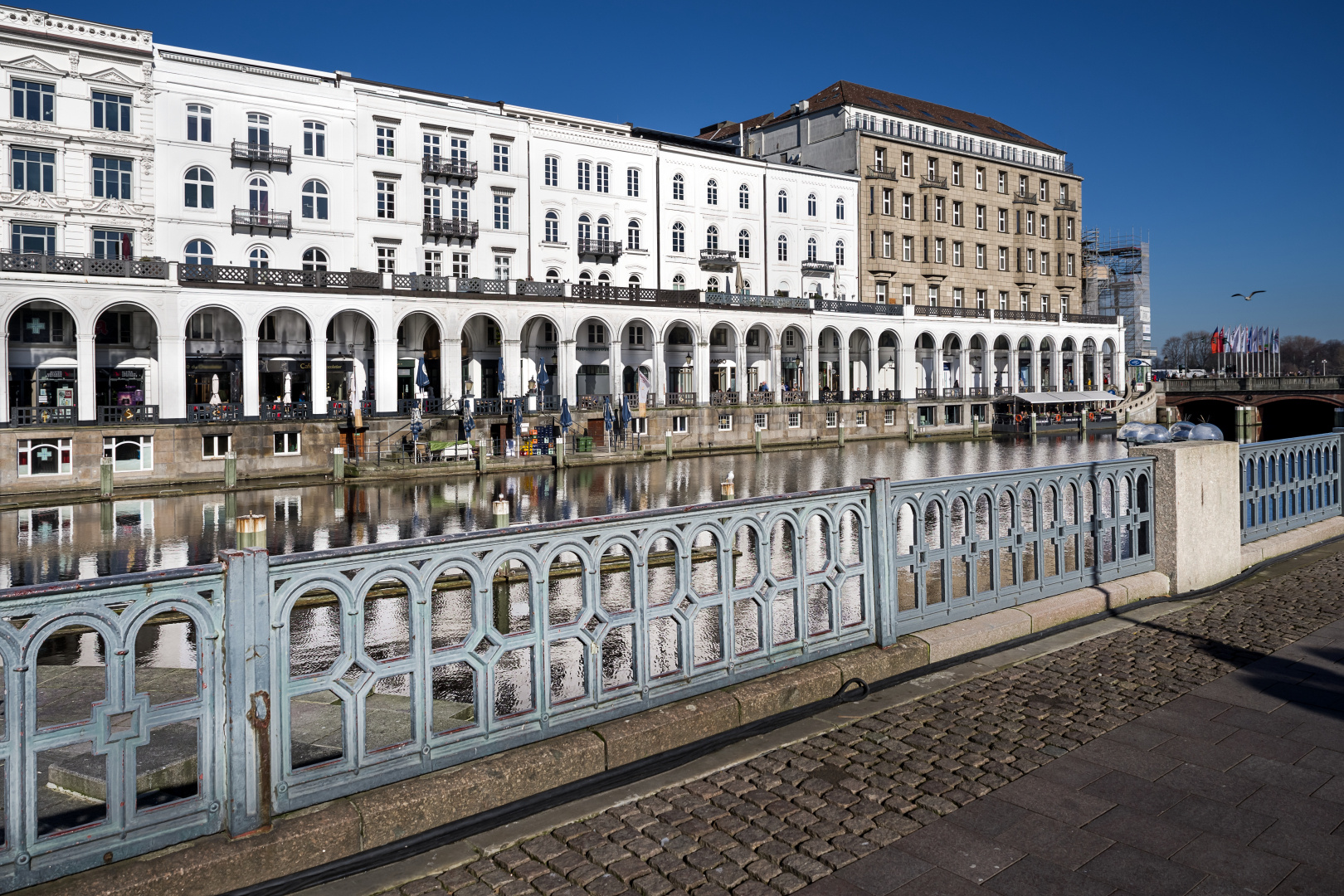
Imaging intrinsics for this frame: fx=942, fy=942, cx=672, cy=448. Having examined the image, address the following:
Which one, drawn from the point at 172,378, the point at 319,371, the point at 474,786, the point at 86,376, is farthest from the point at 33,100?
the point at 474,786

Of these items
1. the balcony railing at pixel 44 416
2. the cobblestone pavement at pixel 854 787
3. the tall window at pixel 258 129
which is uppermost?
the tall window at pixel 258 129

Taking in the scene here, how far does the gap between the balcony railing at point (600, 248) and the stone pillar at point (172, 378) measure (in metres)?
23.6

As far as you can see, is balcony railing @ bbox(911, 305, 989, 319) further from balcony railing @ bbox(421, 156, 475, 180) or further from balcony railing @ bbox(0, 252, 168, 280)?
balcony railing @ bbox(0, 252, 168, 280)

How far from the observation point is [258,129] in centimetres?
4628

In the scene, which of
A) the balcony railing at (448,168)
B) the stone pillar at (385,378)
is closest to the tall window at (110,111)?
the balcony railing at (448,168)

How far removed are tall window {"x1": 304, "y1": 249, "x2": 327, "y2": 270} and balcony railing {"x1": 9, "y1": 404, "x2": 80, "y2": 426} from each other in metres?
13.6

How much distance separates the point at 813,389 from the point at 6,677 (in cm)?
5883

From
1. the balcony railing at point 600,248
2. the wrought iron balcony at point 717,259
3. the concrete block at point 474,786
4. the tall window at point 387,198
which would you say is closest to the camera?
the concrete block at point 474,786

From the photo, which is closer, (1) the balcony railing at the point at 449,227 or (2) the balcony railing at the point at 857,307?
(1) the balcony railing at the point at 449,227

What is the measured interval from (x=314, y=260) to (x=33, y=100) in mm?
13082

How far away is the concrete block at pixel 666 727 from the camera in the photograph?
518 centimetres

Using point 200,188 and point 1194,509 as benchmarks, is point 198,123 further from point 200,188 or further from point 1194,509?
point 1194,509

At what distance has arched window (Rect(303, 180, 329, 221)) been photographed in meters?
47.6

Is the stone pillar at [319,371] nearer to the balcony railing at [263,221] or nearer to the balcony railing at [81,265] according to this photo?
the balcony railing at [263,221]
